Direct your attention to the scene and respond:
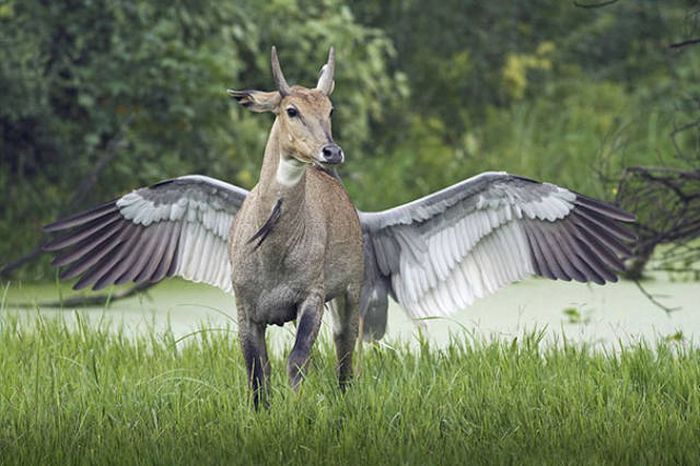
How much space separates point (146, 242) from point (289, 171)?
1.16 meters

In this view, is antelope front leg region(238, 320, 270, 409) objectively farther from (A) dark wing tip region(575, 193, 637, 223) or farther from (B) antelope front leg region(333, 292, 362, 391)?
(A) dark wing tip region(575, 193, 637, 223)

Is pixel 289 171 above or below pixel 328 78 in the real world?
below

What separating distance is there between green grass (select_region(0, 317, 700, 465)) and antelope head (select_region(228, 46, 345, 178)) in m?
0.83

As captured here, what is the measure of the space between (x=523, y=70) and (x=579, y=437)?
8786 mm

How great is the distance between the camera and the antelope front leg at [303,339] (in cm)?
477

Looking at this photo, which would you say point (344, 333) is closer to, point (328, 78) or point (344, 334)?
point (344, 334)

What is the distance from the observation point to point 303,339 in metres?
4.77

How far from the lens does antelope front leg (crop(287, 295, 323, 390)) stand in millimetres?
4766

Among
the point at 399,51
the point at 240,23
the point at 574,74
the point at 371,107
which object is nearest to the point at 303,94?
the point at 240,23

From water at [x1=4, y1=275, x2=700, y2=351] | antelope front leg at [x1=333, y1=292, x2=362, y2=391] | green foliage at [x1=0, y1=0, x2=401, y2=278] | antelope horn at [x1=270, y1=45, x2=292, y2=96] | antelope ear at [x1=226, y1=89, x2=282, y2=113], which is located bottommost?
antelope front leg at [x1=333, y1=292, x2=362, y2=391]

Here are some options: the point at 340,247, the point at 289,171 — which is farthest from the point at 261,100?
the point at 340,247

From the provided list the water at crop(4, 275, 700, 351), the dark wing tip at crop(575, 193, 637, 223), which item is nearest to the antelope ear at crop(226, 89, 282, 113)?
the dark wing tip at crop(575, 193, 637, 223)

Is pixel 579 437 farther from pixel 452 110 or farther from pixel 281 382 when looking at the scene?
pixel 452 110

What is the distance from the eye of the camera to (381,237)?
579 cm
